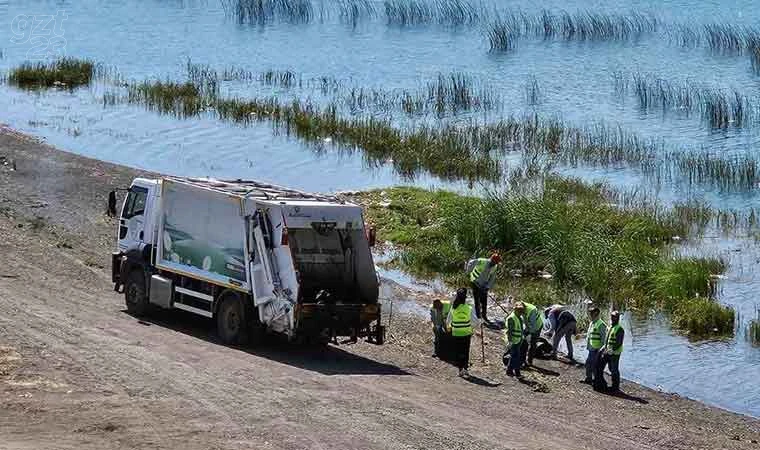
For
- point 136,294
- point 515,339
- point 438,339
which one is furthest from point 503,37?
point 515,339

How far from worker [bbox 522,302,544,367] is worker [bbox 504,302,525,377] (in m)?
0.44

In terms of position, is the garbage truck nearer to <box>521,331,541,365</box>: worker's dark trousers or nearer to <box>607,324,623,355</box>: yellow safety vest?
<box>521,331,541,365</box>: worker's dark trousers

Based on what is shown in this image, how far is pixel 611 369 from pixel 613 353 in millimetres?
389

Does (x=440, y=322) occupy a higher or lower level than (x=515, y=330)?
lower

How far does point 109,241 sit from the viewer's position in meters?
32.7

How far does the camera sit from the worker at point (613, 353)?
23.4 m

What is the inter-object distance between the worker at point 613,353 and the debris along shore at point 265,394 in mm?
363

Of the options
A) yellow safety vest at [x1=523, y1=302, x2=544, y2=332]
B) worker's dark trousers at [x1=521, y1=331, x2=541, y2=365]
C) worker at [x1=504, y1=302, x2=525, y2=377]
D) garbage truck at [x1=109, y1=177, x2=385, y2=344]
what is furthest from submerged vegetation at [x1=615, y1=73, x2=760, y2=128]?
garbage truck at [x1=109, y1=177, x2=385, y2=344]

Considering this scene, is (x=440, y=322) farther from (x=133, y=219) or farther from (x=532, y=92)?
(x=532, y=92)

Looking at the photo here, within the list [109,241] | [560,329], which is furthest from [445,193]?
[560,329]

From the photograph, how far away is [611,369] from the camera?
934 inches

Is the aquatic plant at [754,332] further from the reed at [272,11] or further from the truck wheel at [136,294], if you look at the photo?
the reed at [272,11]

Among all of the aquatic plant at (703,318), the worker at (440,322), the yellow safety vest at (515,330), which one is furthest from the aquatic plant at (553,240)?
the yellow safety vest at (515,330)

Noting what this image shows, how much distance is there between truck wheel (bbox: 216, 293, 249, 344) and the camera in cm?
2339
